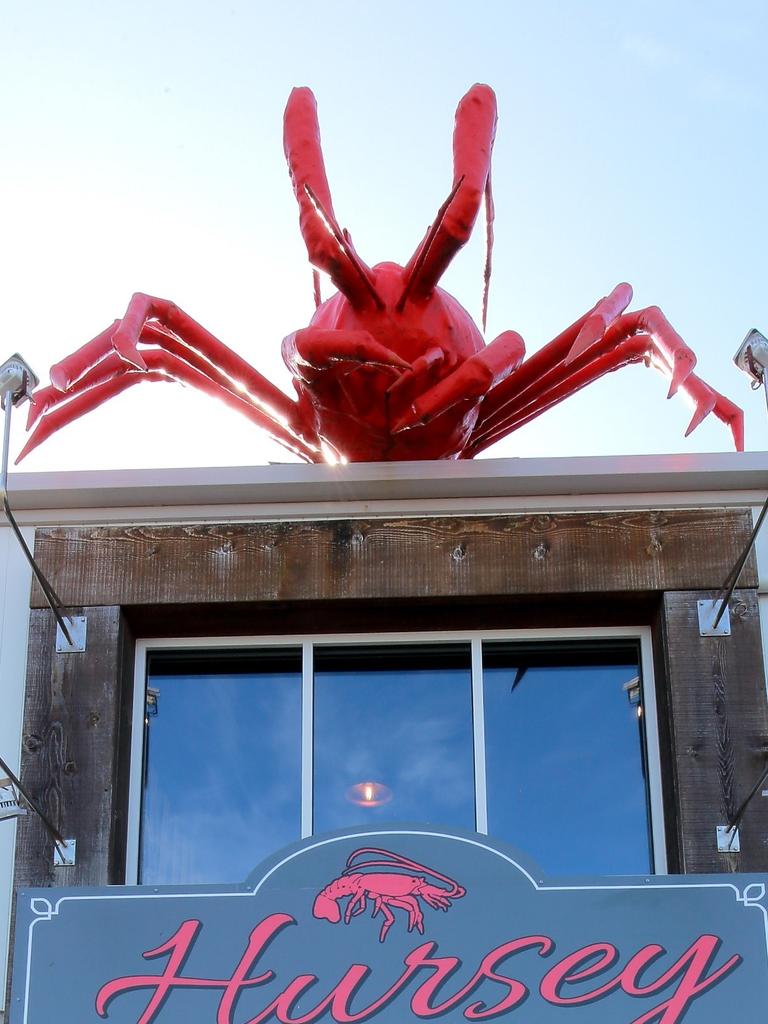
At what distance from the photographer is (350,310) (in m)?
6.68

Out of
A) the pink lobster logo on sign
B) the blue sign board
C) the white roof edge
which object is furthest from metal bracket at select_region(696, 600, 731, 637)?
the pink lobster logo on sign

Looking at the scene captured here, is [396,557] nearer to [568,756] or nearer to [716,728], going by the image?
[568,756]

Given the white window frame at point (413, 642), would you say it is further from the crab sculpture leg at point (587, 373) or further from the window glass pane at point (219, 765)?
the crab sculpture leg at point (587, 373)

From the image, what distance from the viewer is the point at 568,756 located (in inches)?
222

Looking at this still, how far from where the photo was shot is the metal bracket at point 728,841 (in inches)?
204

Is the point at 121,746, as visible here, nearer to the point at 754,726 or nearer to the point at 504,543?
the point at 504,543

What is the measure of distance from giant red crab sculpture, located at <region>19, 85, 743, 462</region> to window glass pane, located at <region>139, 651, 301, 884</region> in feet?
3.52

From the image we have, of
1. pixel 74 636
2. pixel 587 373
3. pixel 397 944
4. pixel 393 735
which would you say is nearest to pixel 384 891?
pixel 397 944

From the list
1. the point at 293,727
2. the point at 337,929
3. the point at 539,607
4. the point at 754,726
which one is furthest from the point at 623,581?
the point at 337,929

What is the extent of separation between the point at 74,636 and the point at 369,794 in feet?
3.73

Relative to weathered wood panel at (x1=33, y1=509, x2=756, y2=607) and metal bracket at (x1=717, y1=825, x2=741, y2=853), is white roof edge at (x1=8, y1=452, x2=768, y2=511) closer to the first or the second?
weathered wood panel at (x1=33, y1=509, x2=756, y2=607)

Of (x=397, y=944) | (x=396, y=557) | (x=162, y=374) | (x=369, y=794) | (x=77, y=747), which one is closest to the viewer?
(x=397, y=944)

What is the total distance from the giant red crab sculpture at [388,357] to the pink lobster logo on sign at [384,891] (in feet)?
5.80

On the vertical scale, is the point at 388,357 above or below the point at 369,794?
above
